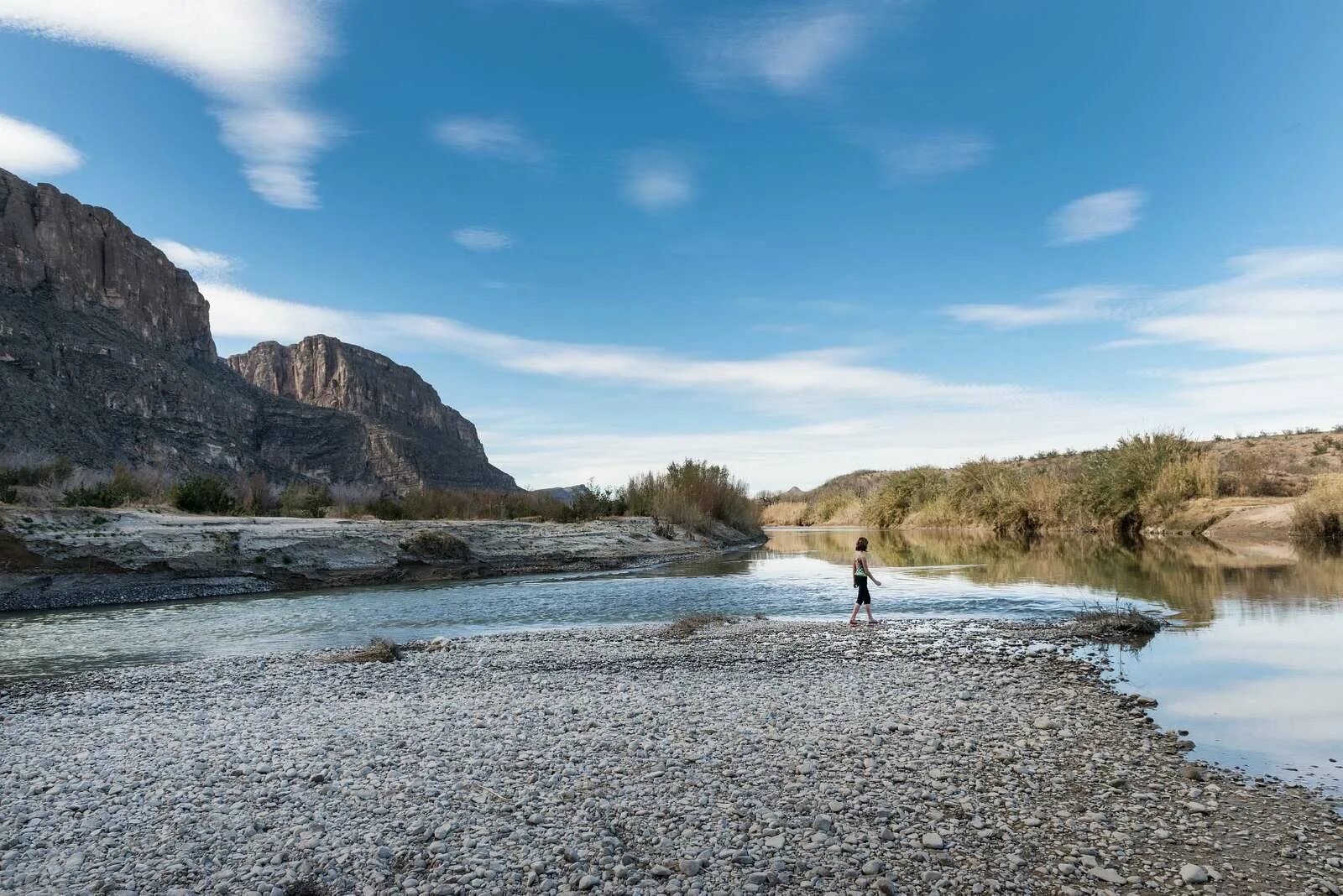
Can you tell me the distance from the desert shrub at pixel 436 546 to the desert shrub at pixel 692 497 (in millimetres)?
12240

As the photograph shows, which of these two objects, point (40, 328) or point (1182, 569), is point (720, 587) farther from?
point (40, 328)

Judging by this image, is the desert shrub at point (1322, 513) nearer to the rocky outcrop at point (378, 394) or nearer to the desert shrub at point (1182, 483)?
the desert shrub at point (1182, 483)

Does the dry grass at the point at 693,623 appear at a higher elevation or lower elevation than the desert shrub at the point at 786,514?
lower

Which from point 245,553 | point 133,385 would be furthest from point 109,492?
point 133,385

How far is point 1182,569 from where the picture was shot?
1770 cm

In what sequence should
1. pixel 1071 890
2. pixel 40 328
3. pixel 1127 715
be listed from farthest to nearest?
pixel 40 328
pixel 1127 715
pixel 1071 890

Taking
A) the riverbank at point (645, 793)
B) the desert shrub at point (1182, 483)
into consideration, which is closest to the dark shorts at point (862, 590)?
the riverbank at point (645, 793)

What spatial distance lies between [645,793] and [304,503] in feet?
103

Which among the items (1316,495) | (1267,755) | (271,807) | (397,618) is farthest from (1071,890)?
(1316,495)

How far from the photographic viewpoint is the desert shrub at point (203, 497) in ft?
86.6

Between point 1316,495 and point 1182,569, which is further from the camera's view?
point 1316,495

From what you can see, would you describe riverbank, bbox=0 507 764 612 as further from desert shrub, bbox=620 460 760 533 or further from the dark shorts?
the dark shorts

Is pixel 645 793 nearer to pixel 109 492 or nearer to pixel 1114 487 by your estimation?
pixel 109 492

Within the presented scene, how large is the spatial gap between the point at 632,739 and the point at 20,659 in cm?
990
